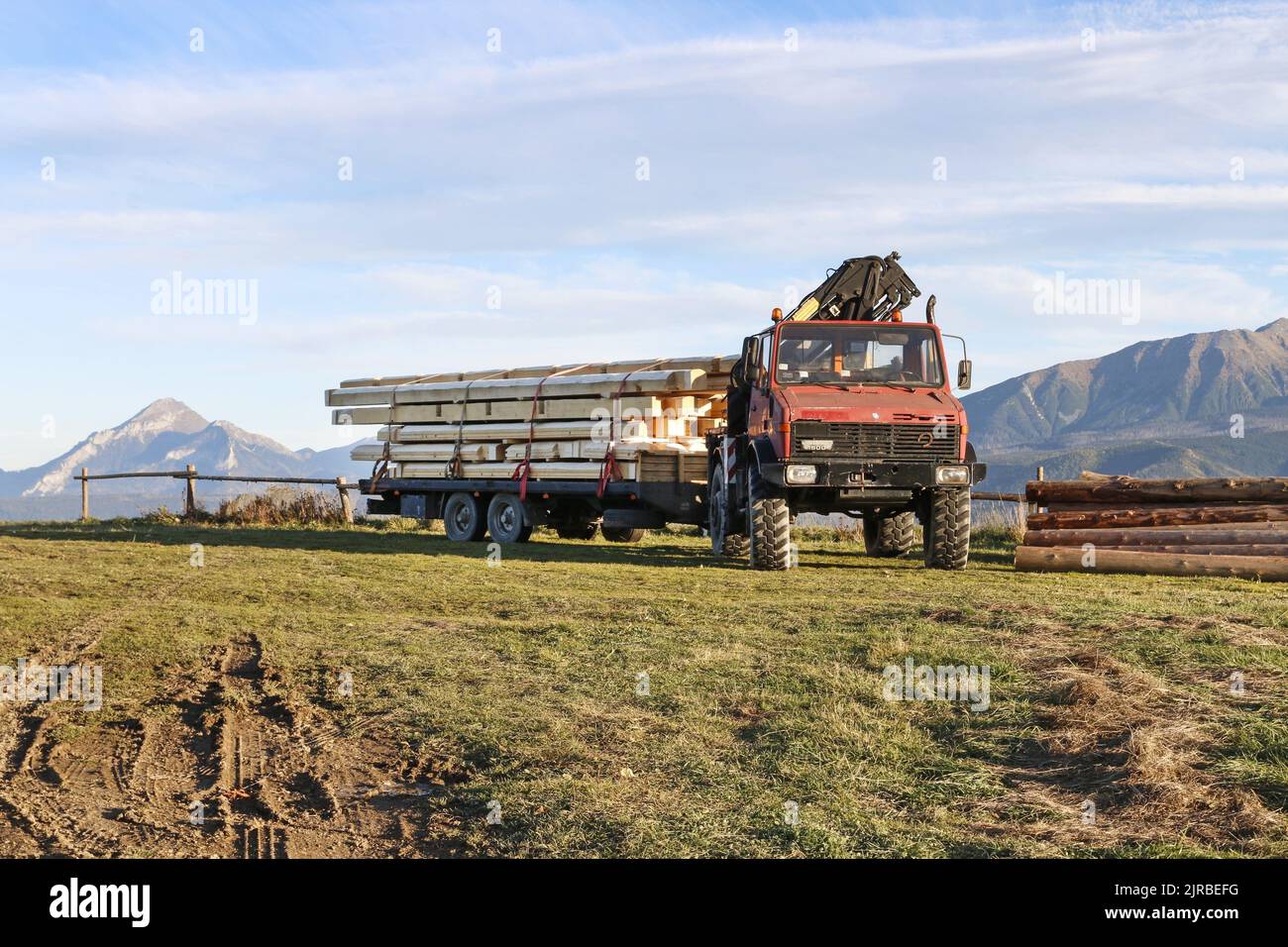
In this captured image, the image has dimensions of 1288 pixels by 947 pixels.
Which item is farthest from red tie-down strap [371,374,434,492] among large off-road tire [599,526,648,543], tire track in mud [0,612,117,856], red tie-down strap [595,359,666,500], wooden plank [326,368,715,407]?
tire track in mud [0,612,117,856]

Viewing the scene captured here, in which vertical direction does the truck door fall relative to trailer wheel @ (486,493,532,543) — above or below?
above

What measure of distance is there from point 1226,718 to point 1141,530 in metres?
10.4

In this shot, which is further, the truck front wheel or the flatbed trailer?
the flatbed trailer

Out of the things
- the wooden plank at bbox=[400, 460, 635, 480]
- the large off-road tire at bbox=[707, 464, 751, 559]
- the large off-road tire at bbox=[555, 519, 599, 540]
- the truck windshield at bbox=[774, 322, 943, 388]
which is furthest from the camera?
the large off-road tire at bbox=[555, 519, 599, 540]

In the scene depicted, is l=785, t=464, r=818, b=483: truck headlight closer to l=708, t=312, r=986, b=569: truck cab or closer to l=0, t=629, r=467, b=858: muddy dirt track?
l=708, t=312, r=986, b=569: truck cab

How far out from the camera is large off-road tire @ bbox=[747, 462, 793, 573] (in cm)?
1609

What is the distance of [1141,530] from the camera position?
55.8 ft

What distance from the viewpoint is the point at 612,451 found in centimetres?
2073

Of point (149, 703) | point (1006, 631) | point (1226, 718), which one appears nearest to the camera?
point (1226, 718)

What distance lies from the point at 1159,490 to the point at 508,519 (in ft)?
34.8

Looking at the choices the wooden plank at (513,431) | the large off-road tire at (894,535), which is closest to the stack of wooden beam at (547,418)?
the wooden plank at (513,431)

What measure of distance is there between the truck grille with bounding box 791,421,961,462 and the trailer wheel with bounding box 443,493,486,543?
30.3 feet
